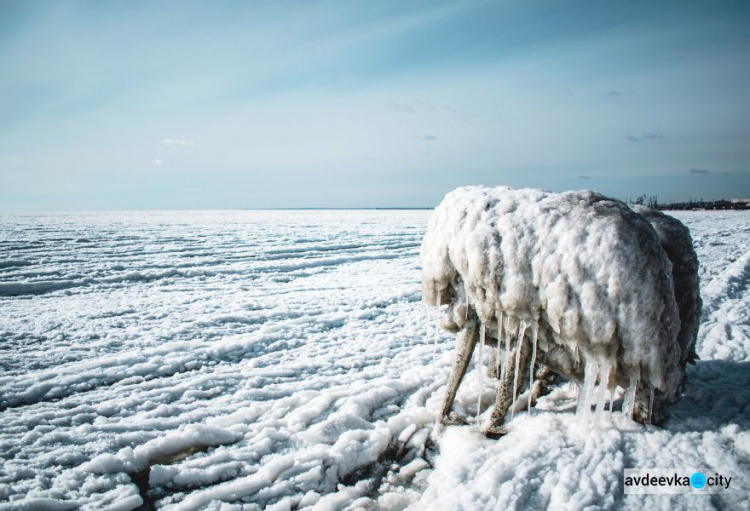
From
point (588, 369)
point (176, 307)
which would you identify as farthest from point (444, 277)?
point (176, 307)

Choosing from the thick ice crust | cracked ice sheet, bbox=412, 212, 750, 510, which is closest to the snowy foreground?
cracked ice sheet, bbox=412, 212, 750, 510

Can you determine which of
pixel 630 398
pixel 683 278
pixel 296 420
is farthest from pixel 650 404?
pixel 296 420

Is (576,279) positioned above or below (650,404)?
above

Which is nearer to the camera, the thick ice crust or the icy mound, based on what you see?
the thick ice crust

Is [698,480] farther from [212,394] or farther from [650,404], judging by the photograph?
[212,394]

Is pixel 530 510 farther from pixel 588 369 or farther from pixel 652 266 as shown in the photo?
pixel 652 266

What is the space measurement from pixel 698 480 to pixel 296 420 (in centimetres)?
271

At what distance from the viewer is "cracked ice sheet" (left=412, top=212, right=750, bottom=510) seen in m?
2.08

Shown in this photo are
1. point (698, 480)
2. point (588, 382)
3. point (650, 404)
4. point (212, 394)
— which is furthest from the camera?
point (212, 394)

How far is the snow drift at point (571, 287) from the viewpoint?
6.81 feet

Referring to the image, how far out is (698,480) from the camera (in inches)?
82.1

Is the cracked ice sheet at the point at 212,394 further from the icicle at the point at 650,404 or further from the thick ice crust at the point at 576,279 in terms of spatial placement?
the icicle at the point at 650,404

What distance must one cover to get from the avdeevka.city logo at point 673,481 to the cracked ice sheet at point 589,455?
34 millimetres

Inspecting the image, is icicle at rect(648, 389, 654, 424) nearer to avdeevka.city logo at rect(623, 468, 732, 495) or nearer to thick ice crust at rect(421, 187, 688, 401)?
thick ice crust at rect(421, 187, 688, 401)
